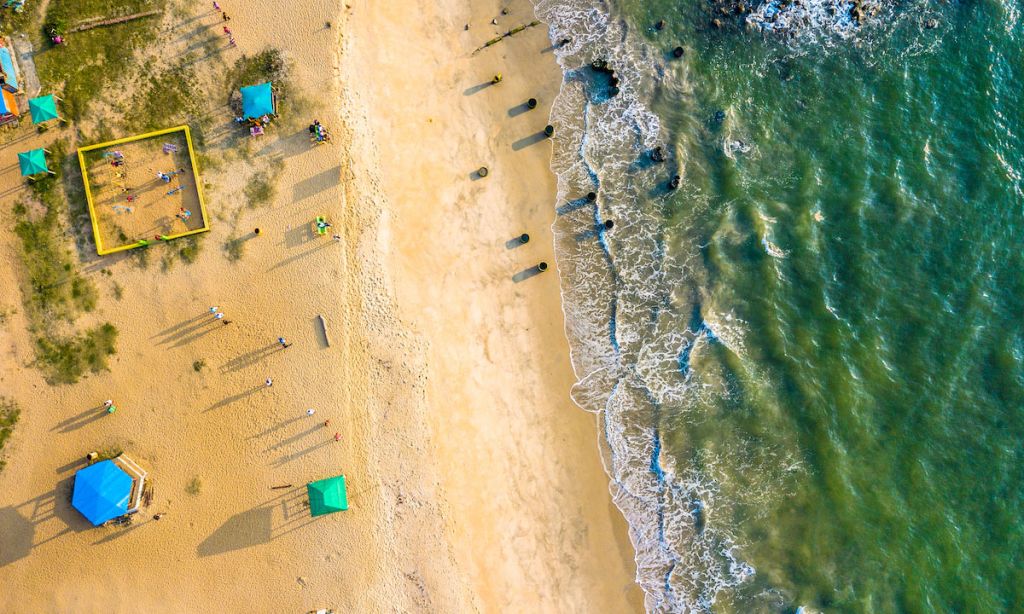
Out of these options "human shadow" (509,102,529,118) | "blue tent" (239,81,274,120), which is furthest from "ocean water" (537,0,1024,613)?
"blue tent" (239,81,274,120)

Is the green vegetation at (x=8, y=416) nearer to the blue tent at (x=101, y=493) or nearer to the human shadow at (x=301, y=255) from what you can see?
the blue tent at (x=101, y=493)

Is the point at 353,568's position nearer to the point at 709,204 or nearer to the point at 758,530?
the point at 758,530

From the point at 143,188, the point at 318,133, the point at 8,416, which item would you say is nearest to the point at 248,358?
the point at 143,188

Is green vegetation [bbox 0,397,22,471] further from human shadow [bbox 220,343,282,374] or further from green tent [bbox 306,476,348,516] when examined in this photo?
green tent [bbox 306,476,348,516]

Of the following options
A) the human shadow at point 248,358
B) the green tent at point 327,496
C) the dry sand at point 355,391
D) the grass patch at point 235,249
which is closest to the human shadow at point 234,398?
the dry sand at point 355,391

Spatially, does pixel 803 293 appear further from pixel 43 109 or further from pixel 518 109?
pixel 43 109

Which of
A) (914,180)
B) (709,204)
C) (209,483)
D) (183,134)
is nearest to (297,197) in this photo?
(183,134)
